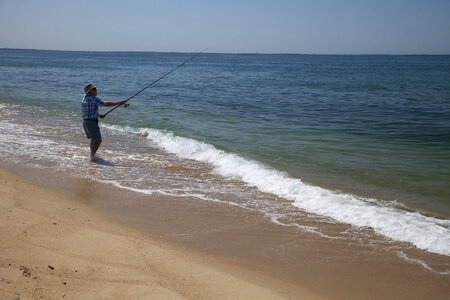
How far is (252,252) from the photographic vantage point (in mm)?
4191

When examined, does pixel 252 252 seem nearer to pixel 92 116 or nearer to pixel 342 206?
pixel 342 206

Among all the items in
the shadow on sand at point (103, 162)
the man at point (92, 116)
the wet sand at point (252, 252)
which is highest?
the man at point (92, 116)

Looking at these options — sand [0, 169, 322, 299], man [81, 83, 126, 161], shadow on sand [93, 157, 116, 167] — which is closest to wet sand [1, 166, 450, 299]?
sand [0, 169, 322, 299]

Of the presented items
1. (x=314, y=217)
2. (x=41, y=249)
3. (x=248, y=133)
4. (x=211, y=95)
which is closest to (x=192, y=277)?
(x=41, y=249)

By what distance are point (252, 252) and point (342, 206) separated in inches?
77.2

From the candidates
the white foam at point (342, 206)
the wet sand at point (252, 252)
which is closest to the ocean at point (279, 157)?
the white foam at point (342, 206)

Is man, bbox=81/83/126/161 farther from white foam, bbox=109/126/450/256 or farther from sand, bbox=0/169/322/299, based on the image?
sand, bbox=0/169/322/299

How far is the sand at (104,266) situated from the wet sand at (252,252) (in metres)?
0.02

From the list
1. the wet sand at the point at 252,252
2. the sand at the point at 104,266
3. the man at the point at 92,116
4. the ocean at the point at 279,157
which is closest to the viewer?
the sand at the point at 104,266

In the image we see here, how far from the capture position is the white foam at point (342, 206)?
464 cm

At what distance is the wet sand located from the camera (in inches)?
138

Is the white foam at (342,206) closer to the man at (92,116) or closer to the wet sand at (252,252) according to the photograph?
the wet sand at (252,252)

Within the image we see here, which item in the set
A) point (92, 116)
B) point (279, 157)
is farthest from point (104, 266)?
point (279, 157)

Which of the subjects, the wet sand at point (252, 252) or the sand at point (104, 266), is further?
the wet sand at point (252, 252)
